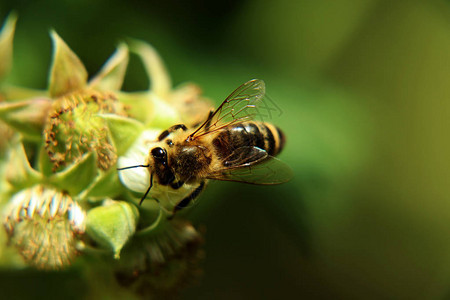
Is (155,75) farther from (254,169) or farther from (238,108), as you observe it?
(254,169)

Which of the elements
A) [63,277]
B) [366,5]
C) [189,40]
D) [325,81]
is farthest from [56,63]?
[366,5]

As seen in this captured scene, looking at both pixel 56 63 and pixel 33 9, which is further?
pixel 33 9

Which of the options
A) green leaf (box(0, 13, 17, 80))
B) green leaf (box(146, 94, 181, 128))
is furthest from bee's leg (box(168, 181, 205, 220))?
green leaf (box(0, 13, 17, 80))

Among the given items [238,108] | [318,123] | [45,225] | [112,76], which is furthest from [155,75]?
[318,123]

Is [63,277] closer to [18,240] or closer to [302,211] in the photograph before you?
[18,240]

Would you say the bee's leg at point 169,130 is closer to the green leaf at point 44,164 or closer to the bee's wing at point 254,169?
the bee's wing at point 254,169

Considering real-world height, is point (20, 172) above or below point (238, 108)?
below
